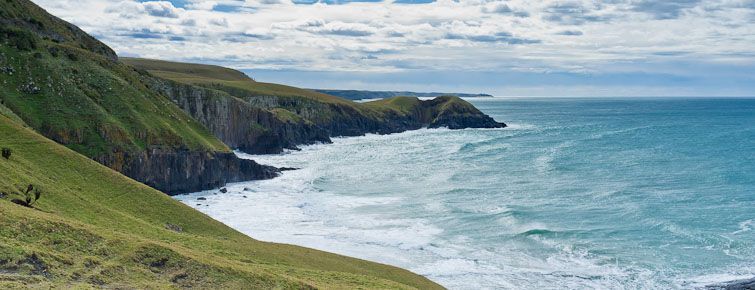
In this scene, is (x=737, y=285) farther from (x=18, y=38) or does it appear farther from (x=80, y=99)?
(x=18, y=38)

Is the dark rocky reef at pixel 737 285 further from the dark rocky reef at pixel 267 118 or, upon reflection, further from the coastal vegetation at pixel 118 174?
the dark rocky reef at pixel 267 118

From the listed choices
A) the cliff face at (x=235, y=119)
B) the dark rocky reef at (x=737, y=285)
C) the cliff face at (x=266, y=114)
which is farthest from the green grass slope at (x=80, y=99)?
the dark rocky reef at (x=737, y=285)

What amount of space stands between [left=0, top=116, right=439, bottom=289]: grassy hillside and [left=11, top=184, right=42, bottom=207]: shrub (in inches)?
20.4

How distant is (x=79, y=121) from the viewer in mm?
72562

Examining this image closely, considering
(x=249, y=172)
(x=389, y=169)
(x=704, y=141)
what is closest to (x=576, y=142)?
(x=704, y=141)

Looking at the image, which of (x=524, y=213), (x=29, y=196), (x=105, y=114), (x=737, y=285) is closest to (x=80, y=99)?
(x=105, y=114)

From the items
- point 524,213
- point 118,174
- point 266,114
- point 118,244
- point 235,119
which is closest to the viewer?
point 118,244

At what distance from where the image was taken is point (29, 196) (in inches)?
1566

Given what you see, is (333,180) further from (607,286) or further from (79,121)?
(607,286)

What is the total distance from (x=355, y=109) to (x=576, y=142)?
64161mm

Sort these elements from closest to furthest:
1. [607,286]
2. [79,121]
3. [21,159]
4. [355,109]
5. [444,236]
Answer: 1. [607,286]
2. [21,159]
3. [444,236]
4. [79,121]
5. [355,109]

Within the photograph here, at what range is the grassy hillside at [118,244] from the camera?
90.3 ft

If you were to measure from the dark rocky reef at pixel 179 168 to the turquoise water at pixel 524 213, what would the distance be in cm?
236

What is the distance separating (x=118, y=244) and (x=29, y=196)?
12116 mm
